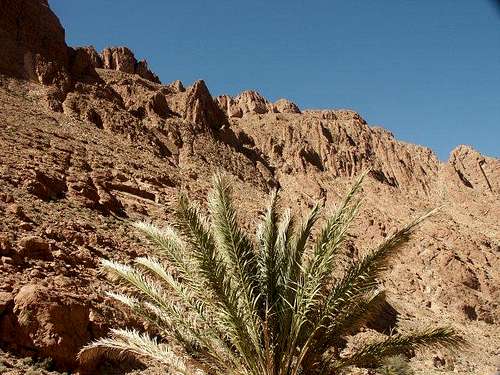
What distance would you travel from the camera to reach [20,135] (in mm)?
25688

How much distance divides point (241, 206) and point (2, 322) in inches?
869

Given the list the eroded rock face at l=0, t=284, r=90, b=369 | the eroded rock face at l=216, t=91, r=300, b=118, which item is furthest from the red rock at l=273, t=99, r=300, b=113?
the eroded rock face at l=0, t=284, r=90, b=369

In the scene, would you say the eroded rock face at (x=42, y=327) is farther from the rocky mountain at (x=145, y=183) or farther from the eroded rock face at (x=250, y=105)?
the eroded rock face at (x=250, y=105)

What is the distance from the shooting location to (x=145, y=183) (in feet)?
95.3

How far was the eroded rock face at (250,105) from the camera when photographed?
70312mm

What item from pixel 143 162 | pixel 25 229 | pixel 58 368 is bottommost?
pixel 58 368

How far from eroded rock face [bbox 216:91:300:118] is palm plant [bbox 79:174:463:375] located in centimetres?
6231

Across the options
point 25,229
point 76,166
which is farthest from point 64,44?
point 25,229

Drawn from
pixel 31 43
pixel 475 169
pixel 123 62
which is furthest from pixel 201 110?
pixel 475 169

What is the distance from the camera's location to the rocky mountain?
1328cm

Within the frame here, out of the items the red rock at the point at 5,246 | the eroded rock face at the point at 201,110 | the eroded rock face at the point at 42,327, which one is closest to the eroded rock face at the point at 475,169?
the eroded rock face at the point at 201,110

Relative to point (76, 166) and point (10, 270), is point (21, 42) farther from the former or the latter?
point (10, 270)

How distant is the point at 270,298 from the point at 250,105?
6637 centimetres

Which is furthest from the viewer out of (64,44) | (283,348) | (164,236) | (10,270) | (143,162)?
(64,44)
